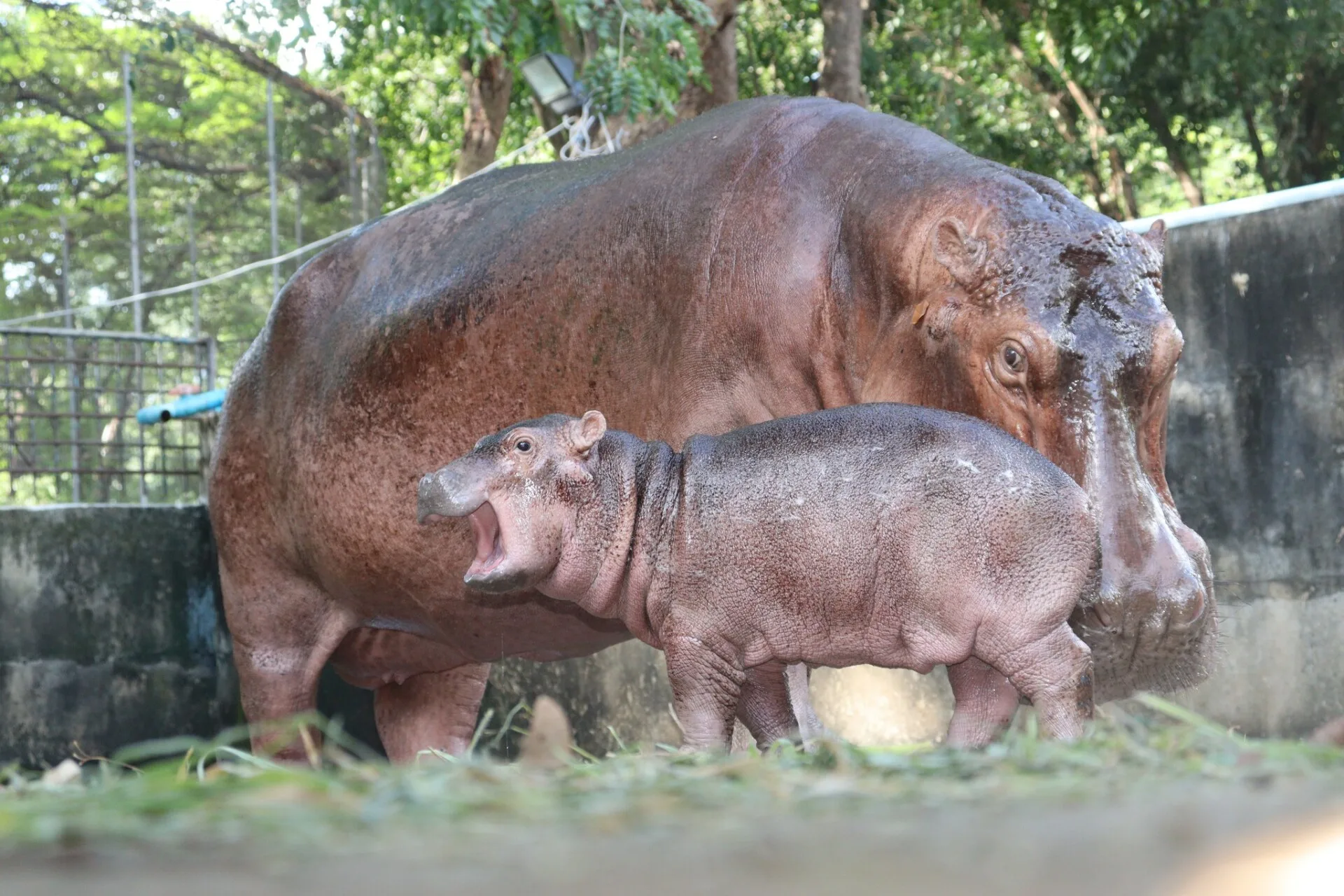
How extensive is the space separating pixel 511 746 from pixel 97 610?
192cm

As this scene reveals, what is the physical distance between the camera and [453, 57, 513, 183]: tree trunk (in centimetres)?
1477

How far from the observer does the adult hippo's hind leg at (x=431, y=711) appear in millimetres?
6664

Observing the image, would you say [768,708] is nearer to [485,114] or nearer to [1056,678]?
[1056,678]

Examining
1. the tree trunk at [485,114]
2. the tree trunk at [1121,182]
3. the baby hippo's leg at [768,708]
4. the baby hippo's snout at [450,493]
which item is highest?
the tree trunk at [485,114]

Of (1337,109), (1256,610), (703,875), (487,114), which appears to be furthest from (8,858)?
(1337,109)

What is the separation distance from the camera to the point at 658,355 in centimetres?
448

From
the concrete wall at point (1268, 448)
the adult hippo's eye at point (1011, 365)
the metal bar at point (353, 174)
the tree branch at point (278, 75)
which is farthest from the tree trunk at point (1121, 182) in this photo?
the adult hippo's eye at point (1011, 365)

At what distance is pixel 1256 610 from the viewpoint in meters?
5.65

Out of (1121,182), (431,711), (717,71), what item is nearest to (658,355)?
(431,711)

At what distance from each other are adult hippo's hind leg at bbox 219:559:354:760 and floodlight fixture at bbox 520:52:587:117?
517 cm

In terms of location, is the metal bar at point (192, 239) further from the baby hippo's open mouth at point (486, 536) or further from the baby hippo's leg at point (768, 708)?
the baby hippo's leg at point (768, 708)

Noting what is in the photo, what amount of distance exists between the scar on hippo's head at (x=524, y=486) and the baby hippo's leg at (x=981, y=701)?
0.93m

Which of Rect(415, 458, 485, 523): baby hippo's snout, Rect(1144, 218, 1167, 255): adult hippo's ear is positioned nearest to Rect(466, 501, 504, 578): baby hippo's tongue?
Rect(415, 458, 485, 523): baby hippo's snout

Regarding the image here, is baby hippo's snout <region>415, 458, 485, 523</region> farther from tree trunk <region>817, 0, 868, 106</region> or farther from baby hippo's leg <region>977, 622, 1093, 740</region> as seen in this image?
tree trunk <region>817, 0, 868, 106</region>
